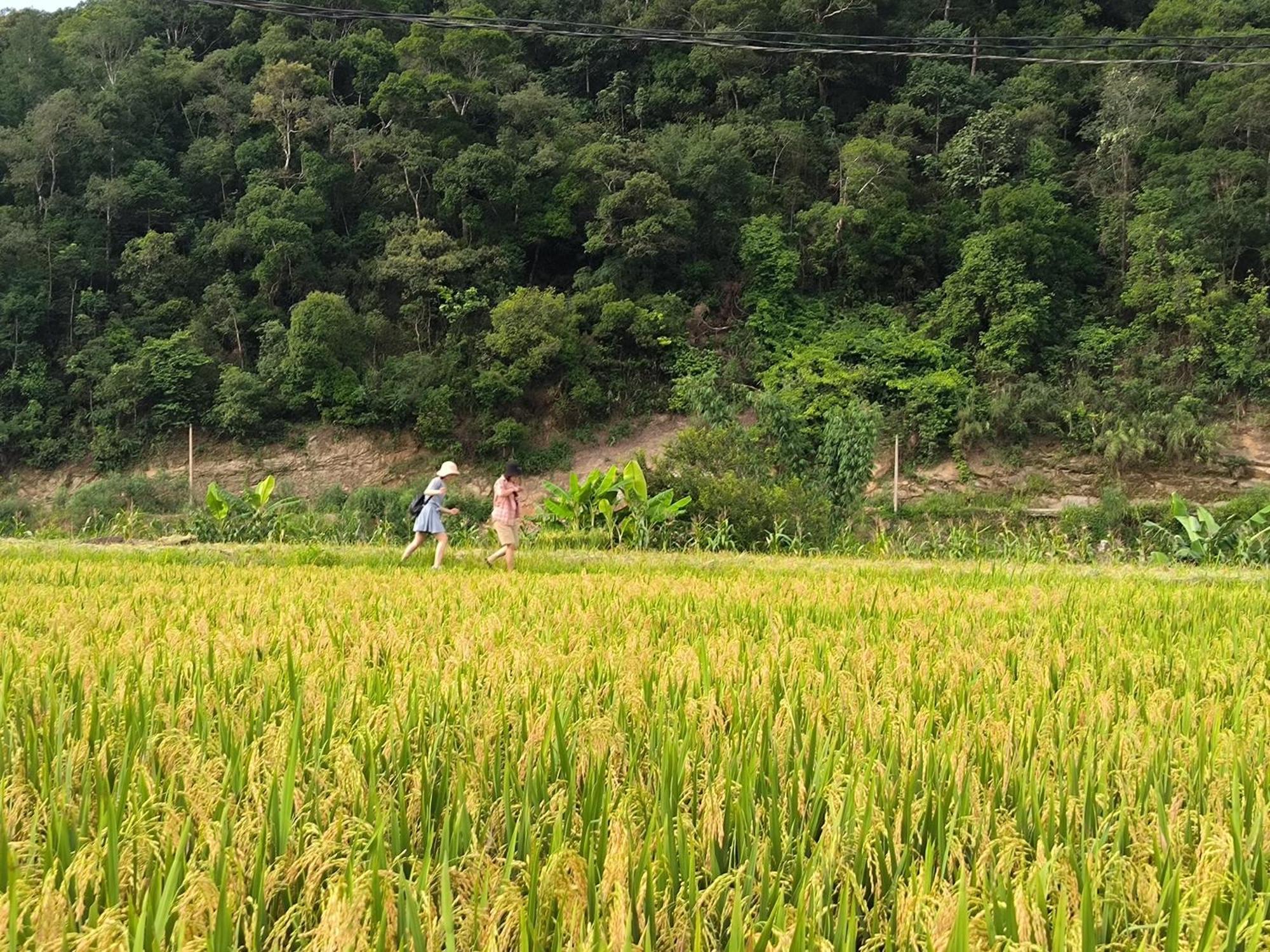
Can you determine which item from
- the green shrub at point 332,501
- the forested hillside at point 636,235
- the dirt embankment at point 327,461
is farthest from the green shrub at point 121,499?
the forested hillside at point 636,235

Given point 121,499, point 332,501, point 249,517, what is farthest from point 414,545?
point 121,499

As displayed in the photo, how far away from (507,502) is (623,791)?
665 cm

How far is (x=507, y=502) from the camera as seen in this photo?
783cm

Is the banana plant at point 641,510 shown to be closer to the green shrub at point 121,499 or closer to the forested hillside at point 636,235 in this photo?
the forested hillside at point 636,235

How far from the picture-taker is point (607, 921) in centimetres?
88

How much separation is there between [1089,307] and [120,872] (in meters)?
30.2

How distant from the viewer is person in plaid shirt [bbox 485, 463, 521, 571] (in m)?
7.54

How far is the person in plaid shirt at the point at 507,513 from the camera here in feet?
24.7

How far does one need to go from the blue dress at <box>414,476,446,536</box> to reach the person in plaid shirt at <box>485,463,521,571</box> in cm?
54

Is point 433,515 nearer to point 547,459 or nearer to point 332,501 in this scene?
point 332,501

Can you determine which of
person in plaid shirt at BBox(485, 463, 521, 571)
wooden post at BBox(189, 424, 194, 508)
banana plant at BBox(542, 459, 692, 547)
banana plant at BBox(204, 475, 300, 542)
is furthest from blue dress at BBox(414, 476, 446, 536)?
wooden post at BBox(189, 424, 194, 508)

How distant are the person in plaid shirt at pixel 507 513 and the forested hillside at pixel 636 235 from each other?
15.6m

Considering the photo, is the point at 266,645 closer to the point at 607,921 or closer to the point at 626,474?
the point at 607,921

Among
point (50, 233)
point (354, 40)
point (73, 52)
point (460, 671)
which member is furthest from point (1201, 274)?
point (73, 52)
